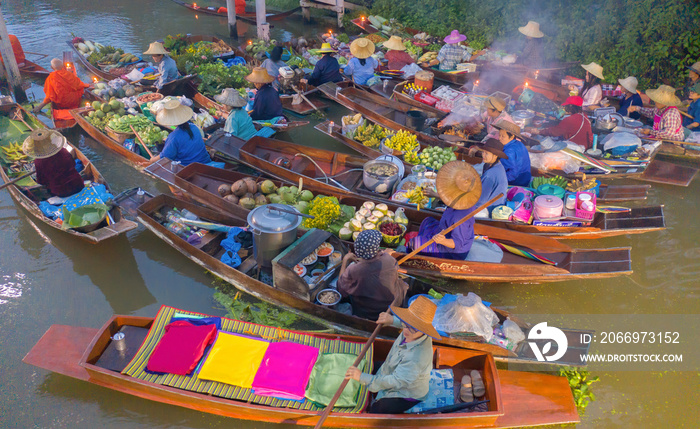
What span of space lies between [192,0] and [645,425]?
78.6 feet

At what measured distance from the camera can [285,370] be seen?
5.03m

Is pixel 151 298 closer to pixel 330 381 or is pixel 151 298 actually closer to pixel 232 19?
pixel 330 381

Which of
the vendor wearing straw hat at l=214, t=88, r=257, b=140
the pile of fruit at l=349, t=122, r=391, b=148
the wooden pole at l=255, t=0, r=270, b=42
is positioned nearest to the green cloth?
Result: the pile of fruit at l=349, t=122, r=391, b=148

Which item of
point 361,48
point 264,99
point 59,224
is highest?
point 361,48

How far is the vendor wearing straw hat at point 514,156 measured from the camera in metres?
7.26

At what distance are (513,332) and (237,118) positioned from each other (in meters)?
6.84

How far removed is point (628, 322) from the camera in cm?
656

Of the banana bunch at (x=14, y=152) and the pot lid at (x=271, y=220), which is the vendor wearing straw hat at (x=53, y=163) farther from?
the pot lid at (x=271, y=220)

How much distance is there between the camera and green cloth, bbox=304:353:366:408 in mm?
4770

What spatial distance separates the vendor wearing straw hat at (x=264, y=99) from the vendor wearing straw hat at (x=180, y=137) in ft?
7.20

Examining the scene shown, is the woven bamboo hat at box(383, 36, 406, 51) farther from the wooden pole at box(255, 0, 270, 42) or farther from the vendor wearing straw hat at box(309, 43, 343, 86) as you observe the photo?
the wooden pole at box(255, 0, 270, 42)

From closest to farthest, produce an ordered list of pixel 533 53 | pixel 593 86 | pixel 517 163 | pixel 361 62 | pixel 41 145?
pixel 41 145
pixel 517 163
pixel 593 86
pixel 361 62
pixel 533 53

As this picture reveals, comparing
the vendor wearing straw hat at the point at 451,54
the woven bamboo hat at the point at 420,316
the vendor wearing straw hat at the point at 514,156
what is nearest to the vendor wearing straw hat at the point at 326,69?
the vendor wearing straw hat at the point at 451,54

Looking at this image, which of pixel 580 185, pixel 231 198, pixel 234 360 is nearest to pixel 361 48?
pixel 231 198
